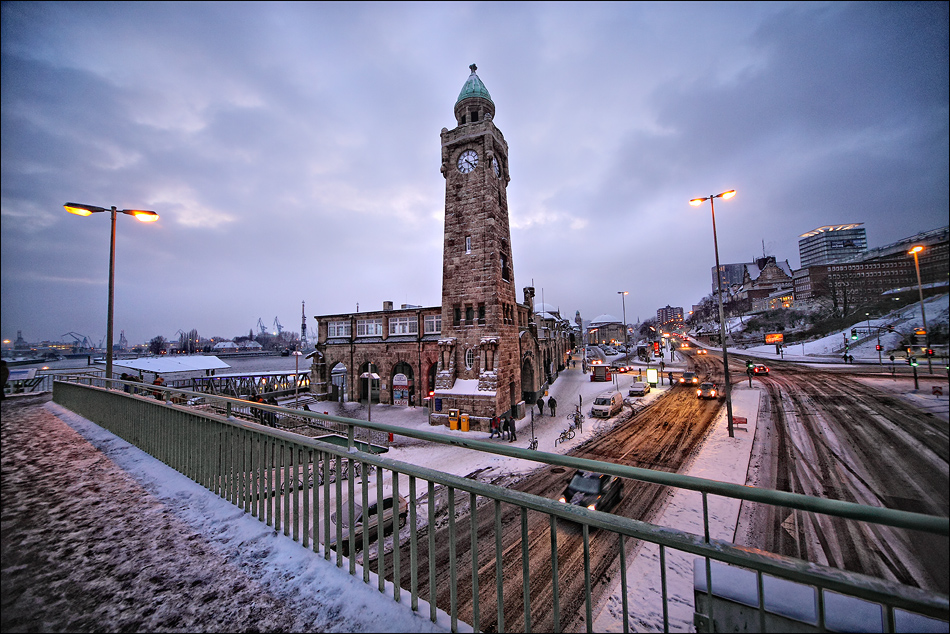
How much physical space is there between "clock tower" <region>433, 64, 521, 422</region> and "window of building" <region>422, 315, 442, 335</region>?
5.25m

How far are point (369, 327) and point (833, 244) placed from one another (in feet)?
93.1

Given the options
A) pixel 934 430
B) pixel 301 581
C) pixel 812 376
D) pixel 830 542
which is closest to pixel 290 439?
pixel 301 581

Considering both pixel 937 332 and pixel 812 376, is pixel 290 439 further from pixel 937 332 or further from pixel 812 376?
pixel 812 376

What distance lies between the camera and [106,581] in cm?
273

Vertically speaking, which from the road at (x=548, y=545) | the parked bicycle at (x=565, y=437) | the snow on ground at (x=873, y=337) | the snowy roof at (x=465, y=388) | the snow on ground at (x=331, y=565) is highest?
the snow on ground at (x=873, y=337)

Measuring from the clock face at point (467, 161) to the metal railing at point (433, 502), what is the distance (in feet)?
63.7

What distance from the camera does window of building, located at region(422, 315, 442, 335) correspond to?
26.2 meters

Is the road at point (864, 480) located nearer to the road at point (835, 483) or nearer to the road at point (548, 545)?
the road at point (835, 483)

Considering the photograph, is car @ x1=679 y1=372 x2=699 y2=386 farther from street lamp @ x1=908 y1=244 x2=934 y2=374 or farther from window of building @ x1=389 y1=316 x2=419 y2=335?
street lamp @ x1=908 y1=244 x2=934 y2=374

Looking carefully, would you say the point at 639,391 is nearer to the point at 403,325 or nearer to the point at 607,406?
the point at 607,406

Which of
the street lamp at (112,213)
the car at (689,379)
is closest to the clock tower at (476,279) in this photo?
the street lamp at (112,213)

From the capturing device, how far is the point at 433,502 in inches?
96.9

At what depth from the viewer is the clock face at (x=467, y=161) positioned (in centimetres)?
2094

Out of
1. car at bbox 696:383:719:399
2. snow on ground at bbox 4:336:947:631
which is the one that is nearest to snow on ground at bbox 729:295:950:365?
snow on ground at bbox 4:336:947:631
